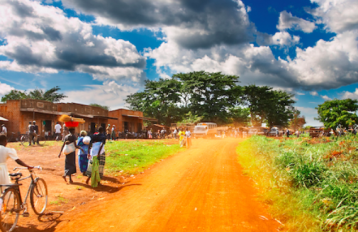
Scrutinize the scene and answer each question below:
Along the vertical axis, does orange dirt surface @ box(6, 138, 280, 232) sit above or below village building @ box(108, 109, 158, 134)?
below

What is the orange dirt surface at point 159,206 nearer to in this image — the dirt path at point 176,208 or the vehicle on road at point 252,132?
the dirt path at point 176,208

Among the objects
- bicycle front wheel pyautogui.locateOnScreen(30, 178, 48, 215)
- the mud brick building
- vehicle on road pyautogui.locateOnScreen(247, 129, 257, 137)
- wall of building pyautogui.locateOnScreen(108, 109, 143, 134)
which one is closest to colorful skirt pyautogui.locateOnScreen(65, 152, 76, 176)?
bicycle front wheel pyautogui.locateOnScreen(30, 178, 48, 215)

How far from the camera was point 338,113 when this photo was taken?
40.2 meters

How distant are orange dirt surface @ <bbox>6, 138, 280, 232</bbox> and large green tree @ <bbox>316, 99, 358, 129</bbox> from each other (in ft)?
130

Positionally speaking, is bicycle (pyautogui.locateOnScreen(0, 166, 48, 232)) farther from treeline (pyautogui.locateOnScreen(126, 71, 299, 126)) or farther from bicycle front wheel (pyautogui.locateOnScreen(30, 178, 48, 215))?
treeline (pyautogui.locateOnScreen(126, 71, 299, 126))

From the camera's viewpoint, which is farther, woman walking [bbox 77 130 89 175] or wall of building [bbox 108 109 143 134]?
wall of building [bbox 108 109 143 134]

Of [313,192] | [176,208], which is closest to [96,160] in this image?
[176,208]

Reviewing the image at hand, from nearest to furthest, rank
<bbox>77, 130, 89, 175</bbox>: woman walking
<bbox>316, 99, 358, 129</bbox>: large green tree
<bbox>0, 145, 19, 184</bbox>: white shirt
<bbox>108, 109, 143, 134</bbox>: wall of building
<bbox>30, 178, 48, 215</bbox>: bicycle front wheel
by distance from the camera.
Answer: <bbox>0, 145, 19, 184</bbox>: white shirt
<bbox>30, 178, 48, 215</bbox>: bicycle front wheel
<bbox>77, 130, 89, 175</bbox>: woman walking
<bbox>108, 109, 143, 134</bbox>: wall of building
<bbox>316, 99, 358, 129</bbox>: large green tree

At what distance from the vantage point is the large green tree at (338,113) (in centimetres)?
3862

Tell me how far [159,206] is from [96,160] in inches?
114

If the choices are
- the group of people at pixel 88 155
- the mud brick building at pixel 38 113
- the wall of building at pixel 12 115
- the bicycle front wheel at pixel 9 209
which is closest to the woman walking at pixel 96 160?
the group of people at pixel 88 155

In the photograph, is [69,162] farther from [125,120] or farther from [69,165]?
[125,120]

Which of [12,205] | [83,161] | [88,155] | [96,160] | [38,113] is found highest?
[38,113]

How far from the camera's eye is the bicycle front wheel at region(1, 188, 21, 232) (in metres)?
3.84
